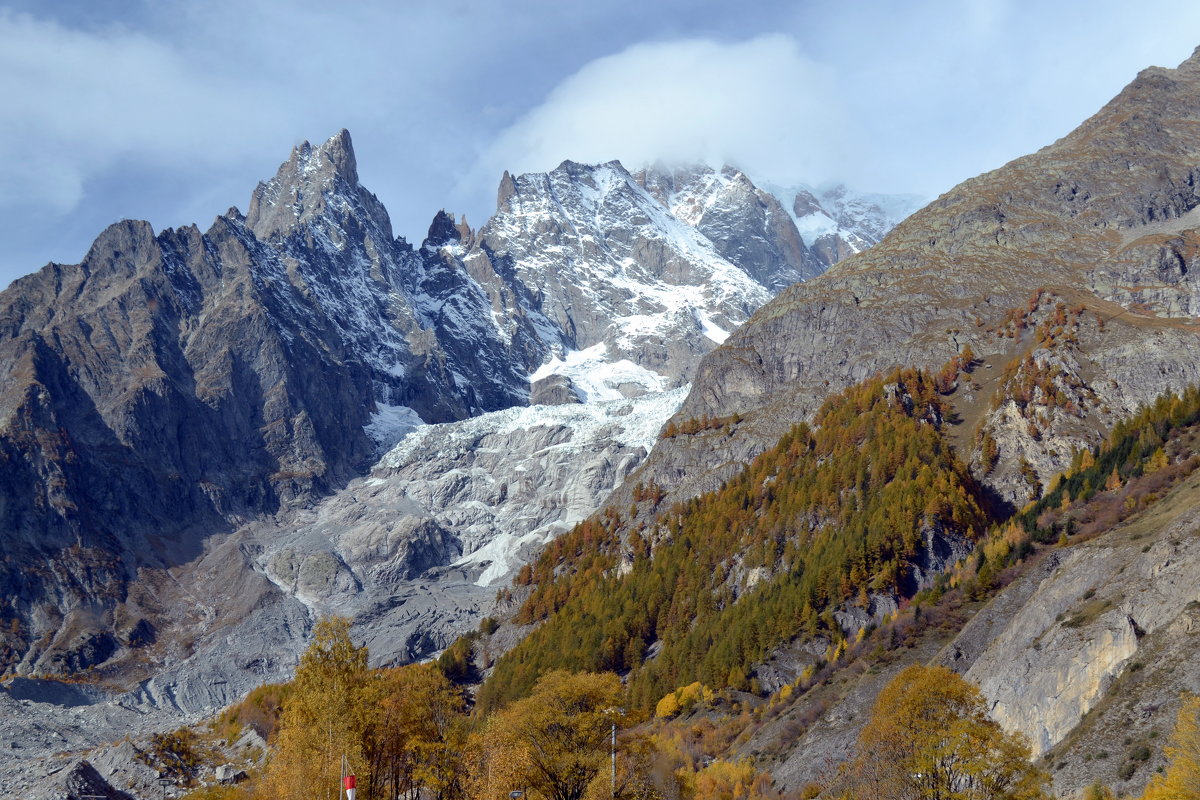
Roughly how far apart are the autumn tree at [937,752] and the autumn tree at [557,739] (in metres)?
15.0

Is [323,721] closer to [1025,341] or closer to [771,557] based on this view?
[771,557]

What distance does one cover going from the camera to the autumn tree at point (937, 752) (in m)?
50.3

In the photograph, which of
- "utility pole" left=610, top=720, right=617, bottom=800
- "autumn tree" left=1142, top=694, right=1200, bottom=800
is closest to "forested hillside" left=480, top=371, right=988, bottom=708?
"utility pole" left=610, top=720, right=617, bottom=800

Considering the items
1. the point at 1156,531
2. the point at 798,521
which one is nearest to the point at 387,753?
the point at 1156,531

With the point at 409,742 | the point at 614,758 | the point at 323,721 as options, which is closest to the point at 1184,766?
the point at 614,758

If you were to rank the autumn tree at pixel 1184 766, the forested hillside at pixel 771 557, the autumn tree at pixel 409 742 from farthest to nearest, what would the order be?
the forested hillside at pixel 771 557, the autumn tree at pixel 409 742, the autumn tree at pixel 1184 766

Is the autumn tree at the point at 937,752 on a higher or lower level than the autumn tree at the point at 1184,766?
higher

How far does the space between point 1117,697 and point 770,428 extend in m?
124

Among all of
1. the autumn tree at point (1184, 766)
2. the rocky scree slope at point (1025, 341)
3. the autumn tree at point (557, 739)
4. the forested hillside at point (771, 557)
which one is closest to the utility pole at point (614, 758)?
the autumn tree at point (557, 739)

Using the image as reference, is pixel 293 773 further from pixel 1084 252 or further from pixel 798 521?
pixel 1084 252

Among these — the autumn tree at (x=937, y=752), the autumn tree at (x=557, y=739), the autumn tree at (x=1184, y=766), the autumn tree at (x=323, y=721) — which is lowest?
the autumn tree at (x=1184, y=766)

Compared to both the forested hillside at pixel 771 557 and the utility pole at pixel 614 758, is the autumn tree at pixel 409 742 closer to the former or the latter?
the utility pole at pixel 614 758

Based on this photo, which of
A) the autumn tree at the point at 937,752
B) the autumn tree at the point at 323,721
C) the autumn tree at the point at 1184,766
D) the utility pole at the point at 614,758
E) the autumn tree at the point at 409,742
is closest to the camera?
the autumn tree at the point at 1184,766

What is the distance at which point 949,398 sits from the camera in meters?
155
